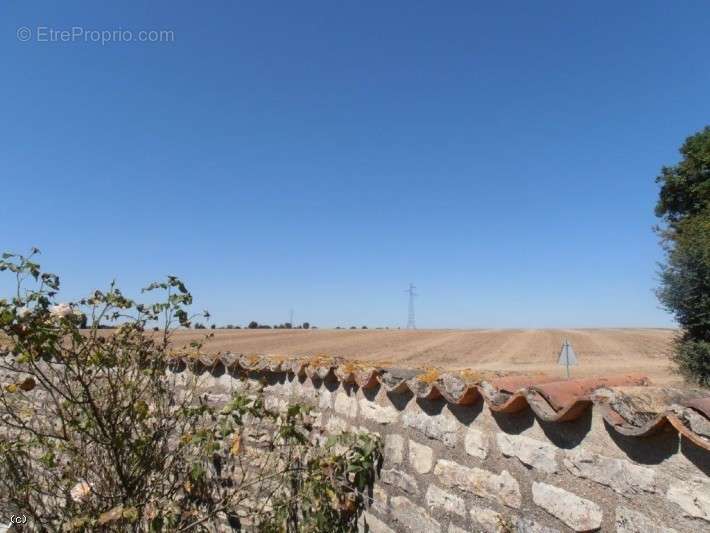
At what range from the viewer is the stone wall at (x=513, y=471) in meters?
1.74

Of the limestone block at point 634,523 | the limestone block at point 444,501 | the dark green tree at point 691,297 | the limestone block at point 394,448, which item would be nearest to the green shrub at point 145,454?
the limestone block at point 394,448

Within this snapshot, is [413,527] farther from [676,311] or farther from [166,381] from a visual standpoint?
[676,311]

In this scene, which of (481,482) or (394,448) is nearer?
(481,482)

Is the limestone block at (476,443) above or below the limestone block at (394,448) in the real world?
above

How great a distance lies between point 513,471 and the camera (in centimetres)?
230

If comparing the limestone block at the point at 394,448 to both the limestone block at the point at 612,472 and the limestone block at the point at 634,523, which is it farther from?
the limestone block at the point at 634,523

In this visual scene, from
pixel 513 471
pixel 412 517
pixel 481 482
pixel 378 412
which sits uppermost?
pixel 378 412

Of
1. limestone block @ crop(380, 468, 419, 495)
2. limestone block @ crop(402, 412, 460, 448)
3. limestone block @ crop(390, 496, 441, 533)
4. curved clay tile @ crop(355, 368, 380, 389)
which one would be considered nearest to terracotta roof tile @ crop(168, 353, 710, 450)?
curved clay tile @ crop(355, 368, 380, 389)

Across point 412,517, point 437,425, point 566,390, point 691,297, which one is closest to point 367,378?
point 437,425

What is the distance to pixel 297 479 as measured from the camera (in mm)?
→ 3318

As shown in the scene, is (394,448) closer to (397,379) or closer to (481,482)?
(397,379)

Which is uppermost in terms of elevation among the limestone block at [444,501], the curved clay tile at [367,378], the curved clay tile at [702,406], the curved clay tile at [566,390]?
the curved clay tile at [702,406]

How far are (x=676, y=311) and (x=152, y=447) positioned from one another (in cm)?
1281

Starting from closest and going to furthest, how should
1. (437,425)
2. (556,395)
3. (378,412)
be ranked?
(556,395), (437,425), (378,412)
